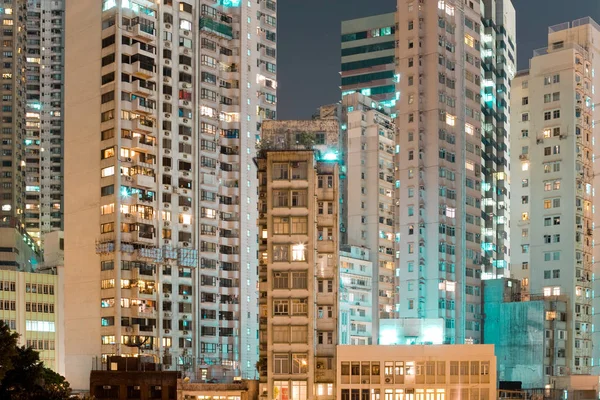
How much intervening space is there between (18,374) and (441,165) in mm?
80598

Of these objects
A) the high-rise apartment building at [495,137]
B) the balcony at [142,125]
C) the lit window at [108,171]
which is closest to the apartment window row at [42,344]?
the lit window at [108,171]

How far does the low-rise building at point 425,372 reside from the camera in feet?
299

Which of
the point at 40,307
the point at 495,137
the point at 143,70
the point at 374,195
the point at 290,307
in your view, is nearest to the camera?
the point at 290,307

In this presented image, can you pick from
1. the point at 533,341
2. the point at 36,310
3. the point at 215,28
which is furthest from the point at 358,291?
the point at 36,310

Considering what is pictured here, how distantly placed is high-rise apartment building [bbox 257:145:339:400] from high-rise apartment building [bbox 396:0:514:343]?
39.2 metres

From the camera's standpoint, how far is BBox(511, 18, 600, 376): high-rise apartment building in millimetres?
123750

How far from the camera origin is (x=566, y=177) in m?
127

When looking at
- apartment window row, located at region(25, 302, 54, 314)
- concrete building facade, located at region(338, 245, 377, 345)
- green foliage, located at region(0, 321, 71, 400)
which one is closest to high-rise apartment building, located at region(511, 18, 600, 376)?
concrete building facade, located at region(338, 245, 377, 345)

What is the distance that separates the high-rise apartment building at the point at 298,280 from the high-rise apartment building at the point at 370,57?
97410 mm

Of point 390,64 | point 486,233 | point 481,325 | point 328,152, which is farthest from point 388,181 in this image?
point 328,152

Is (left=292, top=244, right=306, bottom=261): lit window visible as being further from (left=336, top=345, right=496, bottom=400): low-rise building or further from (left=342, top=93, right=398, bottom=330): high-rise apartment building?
(left=342, top=93, right=398, bottom=330): high-rise apartment building

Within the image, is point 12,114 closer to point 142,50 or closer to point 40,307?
point 40,307

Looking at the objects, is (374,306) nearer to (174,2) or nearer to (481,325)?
(481,325)

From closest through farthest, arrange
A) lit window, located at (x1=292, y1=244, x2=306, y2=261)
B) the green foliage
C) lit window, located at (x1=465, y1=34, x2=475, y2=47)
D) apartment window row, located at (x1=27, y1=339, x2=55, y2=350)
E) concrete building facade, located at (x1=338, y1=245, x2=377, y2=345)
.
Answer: the green foliage < lit window, located at (x1=292, y1=244, x2=306, y2=261) < apartment window row, located at (x1=27, y1=339, x2=55, y2=350) < concrete building facade, located at (x1=338, y1=245, x2=377, y2=345) < lit window, located at (x1=465, y1=34, x2=475, y2=47)
